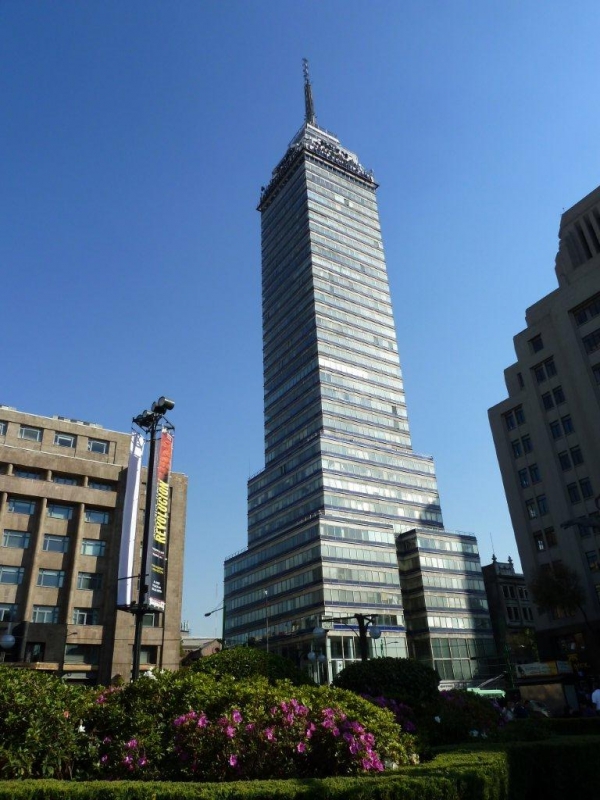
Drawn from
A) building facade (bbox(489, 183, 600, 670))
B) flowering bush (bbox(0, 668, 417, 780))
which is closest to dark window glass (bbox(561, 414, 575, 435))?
building facade (bbox(489, 183, 600, 670))

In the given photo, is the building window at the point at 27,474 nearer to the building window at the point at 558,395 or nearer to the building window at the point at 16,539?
the building window at the point at 16,539

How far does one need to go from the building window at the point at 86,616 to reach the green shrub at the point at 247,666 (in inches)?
1006

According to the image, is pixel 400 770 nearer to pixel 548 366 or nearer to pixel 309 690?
pixel 309 690

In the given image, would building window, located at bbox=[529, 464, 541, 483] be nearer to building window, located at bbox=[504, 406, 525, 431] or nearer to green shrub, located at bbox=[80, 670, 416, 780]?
building window, located at bbox=[504, 406, 525, 431]

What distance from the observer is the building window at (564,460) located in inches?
2281

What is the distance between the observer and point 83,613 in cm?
4116

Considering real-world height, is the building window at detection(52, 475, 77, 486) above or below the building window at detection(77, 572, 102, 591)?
above

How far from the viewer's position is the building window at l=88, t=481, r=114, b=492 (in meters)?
45.4

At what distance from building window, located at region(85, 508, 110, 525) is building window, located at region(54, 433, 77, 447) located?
22.2 ft

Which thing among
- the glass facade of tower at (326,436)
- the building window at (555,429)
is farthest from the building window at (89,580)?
the building window at (555,429)

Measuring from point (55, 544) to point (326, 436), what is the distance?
54988 millimetres

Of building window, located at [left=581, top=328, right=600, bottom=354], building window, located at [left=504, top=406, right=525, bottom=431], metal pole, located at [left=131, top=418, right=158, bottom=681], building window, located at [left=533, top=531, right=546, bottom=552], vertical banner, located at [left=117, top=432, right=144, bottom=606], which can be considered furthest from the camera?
building window, located at [left=504, top=406, right=525, bottom=431]

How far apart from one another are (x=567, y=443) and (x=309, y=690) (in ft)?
174

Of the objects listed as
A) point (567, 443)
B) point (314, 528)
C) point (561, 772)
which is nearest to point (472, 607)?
point (314, 528)
